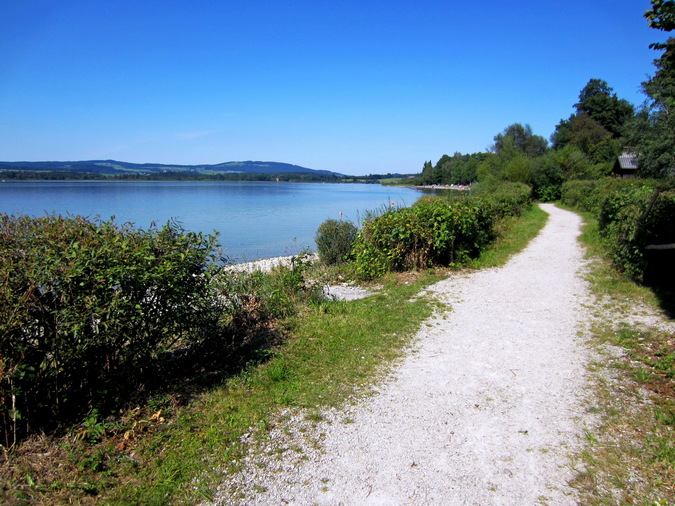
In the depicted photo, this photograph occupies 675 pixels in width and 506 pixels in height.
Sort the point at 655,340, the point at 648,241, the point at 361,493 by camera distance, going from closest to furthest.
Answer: the point at 361,493
the point at 655,340
the point at 648,241

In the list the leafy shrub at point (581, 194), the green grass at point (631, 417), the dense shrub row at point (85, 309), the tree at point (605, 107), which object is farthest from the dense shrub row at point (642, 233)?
the tree at point (605, 107)

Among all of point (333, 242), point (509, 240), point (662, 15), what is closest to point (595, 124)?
point (509, 240)

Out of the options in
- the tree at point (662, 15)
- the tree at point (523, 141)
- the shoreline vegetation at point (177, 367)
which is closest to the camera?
the shoreline vegetation at point (177, 367)

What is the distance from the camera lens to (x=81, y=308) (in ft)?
11.7

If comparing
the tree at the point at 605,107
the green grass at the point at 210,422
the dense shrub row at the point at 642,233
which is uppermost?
the tree at the point at 605,107

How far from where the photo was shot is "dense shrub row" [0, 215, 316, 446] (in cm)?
337

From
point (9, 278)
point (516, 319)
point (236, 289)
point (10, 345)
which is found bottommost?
point (516, 319)

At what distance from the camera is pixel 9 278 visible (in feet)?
11.0

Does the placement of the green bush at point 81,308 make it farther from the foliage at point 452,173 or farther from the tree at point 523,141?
the foliage at point 452,173

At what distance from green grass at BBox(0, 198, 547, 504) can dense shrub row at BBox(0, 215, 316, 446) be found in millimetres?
424

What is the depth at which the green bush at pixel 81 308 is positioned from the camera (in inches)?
132

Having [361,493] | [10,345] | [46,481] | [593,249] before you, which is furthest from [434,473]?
[593,249]

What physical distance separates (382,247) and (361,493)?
8096 millimetres

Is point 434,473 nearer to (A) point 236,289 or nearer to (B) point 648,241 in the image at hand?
(A) point 236,289
